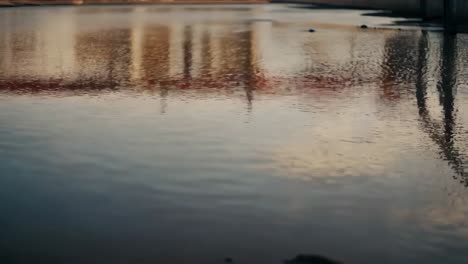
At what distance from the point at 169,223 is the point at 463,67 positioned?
2175 cm

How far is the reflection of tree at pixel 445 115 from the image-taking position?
45.0ft

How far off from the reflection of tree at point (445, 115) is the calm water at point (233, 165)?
75 millimetres

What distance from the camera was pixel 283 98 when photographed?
21516 mm

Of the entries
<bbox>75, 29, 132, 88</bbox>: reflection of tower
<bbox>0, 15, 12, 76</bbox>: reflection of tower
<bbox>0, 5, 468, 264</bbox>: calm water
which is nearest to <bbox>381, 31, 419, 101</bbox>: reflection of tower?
<bbox>0, 5, 468, 264</bbox>: calm water

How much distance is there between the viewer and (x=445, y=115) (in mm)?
18391

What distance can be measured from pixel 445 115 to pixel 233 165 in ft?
24.4

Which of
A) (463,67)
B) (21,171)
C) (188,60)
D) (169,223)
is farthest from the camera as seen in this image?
(188,60)

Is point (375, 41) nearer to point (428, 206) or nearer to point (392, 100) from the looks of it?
point (392, 100)

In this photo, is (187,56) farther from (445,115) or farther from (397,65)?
(445,115)

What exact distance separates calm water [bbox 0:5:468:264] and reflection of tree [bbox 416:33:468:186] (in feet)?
0.24

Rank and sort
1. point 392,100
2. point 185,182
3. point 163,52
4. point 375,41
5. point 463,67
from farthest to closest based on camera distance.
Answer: point 375,41 → point 163,52 → point 463,67 → point 392,100 → point 185,182

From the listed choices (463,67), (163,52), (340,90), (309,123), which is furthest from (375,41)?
(309,123)

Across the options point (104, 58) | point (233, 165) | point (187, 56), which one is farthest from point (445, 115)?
point (104, 58)

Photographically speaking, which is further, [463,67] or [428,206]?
[463,67]
